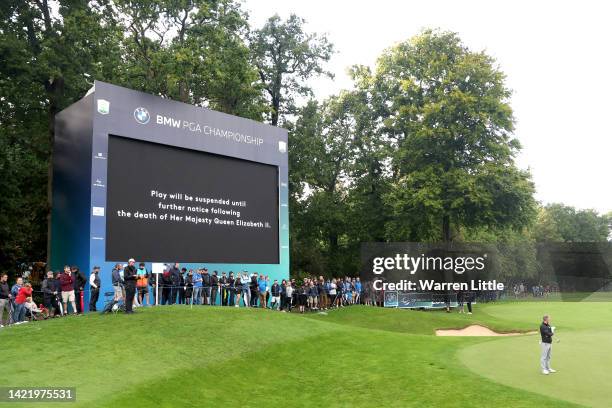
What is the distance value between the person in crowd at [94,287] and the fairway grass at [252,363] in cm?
230

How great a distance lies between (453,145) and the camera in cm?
4312

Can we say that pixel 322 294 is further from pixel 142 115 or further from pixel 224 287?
pixel 142 115

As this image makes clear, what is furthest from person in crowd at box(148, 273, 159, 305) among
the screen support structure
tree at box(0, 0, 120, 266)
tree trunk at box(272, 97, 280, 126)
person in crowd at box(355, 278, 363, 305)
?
tree trunk at box(272, 97, 280, 126)

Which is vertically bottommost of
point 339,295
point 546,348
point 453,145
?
point 546,348

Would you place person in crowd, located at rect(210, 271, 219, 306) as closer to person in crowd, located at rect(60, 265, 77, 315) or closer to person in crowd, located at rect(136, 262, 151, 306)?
person in crowd, located at rect(136, 262, 151, 306)

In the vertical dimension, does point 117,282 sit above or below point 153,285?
above

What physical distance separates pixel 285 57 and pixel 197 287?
88.5 feet

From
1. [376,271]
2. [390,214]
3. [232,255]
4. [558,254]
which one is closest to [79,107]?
[232,255]

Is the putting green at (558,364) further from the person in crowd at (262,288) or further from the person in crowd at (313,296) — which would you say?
the person in crowd at (313,296)

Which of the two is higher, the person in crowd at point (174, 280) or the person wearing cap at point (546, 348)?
the person in crowd at point (174, 280)

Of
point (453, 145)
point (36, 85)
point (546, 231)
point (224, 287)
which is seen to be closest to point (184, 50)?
point (36, 85)

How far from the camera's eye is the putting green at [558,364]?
1288cm

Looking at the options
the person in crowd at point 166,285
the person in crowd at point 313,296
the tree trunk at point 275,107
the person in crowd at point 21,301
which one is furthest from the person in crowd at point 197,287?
the tree trunk at point 275,107

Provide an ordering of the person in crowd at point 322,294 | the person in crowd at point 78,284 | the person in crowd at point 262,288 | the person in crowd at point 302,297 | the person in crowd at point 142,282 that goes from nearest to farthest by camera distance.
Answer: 1. the person in crowd at point 78,284
2. the person in crowd at point 142,282
3. the person in crowd at point 262,288
4. the person in crowd at point 302,297
5. the person in crowd at point 322,294
